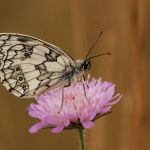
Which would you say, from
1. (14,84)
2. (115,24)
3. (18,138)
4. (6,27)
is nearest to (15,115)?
(18,138)

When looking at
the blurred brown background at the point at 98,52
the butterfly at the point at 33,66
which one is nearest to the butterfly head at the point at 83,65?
the butterfly at the point at 33,66

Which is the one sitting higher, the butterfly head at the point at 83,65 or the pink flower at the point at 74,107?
the butterfly head at the point at 83,65

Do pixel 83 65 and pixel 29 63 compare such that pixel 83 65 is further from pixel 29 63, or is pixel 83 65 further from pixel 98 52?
pixel 98 52

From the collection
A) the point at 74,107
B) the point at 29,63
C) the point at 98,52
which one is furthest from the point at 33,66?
the point at 98,52

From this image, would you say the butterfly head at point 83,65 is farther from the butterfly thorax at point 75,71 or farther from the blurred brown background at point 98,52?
the blurred brown background at point 98,52

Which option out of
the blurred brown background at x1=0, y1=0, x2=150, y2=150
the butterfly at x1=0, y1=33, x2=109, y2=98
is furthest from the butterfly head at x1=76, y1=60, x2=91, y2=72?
the blurred brown background at x1=0, y1=0, x2=150, y2=150
